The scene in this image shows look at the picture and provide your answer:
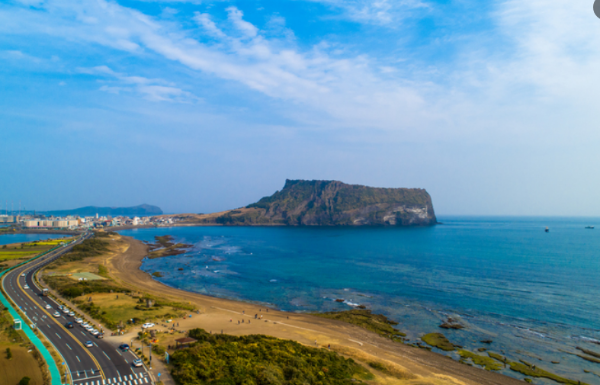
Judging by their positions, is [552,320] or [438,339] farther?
[552,320]

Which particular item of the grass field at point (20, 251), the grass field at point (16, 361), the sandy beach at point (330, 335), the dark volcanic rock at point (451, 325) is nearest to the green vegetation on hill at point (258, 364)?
the sandy beach at point (330, 335)

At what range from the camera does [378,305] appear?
184ft

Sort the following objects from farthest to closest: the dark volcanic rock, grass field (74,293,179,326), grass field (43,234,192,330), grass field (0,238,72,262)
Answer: grass field (0,238,72,262) < the dark volcanic rock < grass field (43,234,192,330) < grass field (74,293,179,326)

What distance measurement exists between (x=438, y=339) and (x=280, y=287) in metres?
36.1

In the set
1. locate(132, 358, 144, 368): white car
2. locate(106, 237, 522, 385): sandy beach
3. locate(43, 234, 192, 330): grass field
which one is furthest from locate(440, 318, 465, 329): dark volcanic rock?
locate(43, 234, 192, 330): grass field

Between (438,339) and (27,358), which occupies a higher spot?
(27,358)

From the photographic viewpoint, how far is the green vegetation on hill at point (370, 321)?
4372 cm

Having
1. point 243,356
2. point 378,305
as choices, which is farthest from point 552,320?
point 243,356

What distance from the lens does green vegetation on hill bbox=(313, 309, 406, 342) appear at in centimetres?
4372

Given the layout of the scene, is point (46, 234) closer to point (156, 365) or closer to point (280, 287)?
point (280, 287)

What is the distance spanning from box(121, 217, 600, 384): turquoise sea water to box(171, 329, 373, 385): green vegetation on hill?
54.5ft

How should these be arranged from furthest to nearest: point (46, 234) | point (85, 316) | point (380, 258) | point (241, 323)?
point (46, 234), point (380, 258), point (241, 323), point (85, 316)

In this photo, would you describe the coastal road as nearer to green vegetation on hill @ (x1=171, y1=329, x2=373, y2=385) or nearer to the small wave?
green vegetation on hill @ (x1=171, y1=329, x2=373, y2=385)

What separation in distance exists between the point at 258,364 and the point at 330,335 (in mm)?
16350
